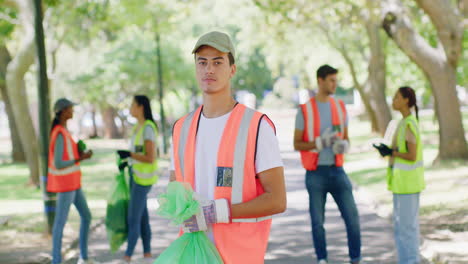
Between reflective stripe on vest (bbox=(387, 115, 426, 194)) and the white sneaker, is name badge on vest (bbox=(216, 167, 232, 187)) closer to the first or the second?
reflective stripe on vest (bbox=(387, 115, 426, 194))

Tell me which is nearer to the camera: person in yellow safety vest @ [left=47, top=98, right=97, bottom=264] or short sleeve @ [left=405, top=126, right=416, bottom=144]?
short sleeve @ [left=405, top=126, right=416, bottom=144]

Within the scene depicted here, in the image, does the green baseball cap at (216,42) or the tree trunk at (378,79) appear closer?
the green baseball cap at (216,42)

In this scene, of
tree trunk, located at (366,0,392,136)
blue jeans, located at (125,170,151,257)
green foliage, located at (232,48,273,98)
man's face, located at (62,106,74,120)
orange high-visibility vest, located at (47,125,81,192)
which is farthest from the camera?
green foliage, located at (232,48,273,98)

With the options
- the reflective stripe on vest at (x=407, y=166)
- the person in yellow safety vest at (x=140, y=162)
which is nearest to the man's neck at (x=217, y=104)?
Result: the reflective stripe on vest at (x=407, y=166)

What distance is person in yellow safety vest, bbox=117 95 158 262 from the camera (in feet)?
26.8

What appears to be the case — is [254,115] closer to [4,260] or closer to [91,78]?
[4,260]

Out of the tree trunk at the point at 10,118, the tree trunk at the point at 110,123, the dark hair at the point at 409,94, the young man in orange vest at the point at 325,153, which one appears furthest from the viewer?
the tree trunk at the point at 110,123

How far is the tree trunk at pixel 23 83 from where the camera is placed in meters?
13.6

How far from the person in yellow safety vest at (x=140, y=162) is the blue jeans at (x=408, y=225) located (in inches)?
111

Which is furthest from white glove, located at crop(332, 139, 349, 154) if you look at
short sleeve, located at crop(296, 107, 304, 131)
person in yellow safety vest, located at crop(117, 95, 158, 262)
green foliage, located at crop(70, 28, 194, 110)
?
green foliage, located at crop(70, 28, 194, 110)

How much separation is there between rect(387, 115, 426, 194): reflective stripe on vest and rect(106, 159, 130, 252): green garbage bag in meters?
3.15

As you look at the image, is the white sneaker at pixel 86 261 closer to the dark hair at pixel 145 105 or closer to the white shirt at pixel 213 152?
the dark hair at pixel 145 105

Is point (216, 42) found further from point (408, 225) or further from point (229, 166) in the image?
point (408, 225)

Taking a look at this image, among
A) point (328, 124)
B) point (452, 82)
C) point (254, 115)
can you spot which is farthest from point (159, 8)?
point (254, 115)
